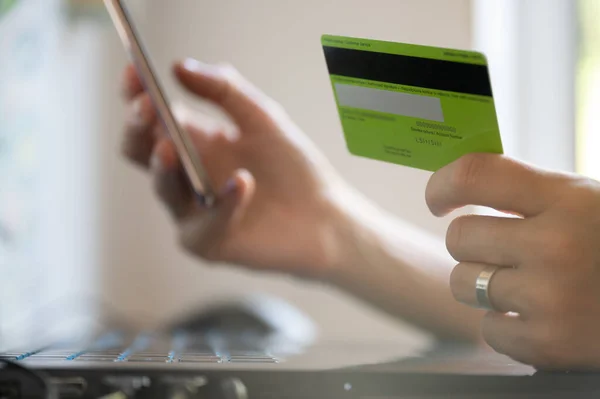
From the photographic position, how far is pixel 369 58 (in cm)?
32

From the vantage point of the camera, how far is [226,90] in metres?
0.66

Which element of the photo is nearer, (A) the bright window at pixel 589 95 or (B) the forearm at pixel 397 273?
(B) the forearm at pixel 397 273

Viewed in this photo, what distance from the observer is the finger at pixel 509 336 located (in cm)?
34

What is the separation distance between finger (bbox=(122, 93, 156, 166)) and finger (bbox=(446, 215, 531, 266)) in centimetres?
38

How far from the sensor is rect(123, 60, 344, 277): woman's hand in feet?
2.18

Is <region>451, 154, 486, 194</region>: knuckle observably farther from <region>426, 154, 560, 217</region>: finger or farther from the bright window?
the bright window

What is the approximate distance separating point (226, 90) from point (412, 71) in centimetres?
38

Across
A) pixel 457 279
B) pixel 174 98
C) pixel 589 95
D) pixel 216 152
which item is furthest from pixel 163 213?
pixel 457 279

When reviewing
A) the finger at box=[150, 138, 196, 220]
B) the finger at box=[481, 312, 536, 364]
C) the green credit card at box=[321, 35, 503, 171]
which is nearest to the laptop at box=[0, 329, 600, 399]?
the finger at box=[481, 312, 536, 364]

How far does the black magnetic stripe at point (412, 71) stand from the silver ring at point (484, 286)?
0.11 meters

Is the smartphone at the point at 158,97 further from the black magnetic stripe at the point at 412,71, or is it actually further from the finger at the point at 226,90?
the black magnetic stripe at the point at 412,71

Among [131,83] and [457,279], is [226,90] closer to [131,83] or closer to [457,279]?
[131,83]

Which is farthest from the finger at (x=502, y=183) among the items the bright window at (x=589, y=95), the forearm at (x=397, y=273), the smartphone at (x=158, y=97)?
the bright window at (x=589, y=95)

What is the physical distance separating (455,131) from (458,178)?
1.0 inches
